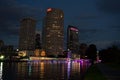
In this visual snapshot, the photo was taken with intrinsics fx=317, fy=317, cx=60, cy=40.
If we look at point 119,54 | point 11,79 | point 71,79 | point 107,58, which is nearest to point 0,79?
point 11,79

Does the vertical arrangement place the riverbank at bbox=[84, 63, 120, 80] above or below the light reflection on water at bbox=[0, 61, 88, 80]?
above

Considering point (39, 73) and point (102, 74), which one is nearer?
point (102, 74)

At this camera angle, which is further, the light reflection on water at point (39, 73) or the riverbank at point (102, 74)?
the light reflection on water at point (39, 73)

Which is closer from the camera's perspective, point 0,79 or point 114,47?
point 0,79

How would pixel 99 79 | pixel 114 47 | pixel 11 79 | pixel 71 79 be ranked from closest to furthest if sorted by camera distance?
pixel 99 79, pixel 11 79, pixel 71 79, pixel 114 47

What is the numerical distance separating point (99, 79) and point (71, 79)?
595 cm

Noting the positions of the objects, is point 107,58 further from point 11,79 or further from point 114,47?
point 11,79

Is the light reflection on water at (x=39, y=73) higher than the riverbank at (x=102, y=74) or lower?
lower

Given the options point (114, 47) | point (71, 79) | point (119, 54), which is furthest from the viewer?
point (114, 47)

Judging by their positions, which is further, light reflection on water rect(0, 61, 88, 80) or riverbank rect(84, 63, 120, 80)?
light reflection on water rect(0, 61, 88, 80)

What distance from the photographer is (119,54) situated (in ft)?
340

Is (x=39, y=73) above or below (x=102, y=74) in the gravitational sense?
below

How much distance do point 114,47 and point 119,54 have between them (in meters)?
25.9

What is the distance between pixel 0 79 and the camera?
107 feet
